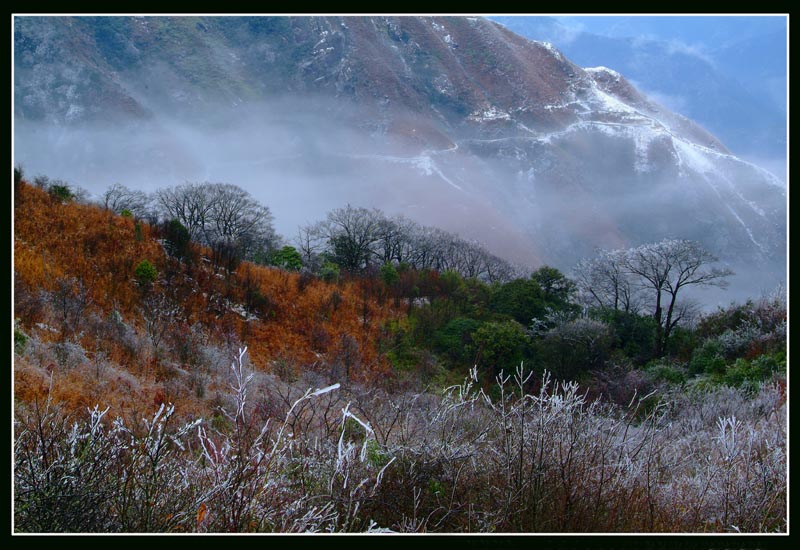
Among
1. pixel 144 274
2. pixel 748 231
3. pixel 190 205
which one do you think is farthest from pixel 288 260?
pixel 748 231

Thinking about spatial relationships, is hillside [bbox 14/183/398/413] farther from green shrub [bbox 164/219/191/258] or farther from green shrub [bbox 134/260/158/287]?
green shrub [bbox 164/219/191/258]

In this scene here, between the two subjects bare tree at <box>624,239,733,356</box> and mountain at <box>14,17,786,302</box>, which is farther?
mountain at <box>14,17,786,302</box>

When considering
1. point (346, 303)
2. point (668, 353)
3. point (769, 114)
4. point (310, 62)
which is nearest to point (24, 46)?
point (310, 62)

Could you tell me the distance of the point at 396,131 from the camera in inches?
5069

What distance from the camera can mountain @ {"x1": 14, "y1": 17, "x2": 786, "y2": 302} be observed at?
103m

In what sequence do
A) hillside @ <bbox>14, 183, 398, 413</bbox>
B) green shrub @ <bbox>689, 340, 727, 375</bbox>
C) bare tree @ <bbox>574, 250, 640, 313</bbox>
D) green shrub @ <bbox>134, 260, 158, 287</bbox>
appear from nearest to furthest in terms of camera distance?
1. hillside @ <bbox>14, 183, 398, 413</bbox>
2. green shrub @ <bbox>689, 340, 727, 375</bbox>
3. green shrub @ <bbox>134, 260, 158, 287</bbox>
4. bare tree @ <bbox>574, 250, 640, 313</bbox>

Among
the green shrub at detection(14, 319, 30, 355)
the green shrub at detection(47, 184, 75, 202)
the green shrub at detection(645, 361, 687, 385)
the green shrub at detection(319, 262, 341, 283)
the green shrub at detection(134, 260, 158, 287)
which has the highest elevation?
the green shrub at detection(47, 184, 75, 202)

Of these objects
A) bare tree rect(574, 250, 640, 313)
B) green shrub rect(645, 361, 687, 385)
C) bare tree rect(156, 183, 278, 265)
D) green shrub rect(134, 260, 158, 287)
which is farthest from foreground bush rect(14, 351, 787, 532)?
bare tree rect(156, 183, 278, 265)

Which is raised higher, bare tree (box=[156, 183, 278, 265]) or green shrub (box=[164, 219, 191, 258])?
bare tree (box=[156, 183, 278, 265])

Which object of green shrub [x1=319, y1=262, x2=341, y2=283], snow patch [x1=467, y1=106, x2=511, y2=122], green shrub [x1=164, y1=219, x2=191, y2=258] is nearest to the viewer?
green shrub [x1=164, y1=219, x2=191, y2=258]

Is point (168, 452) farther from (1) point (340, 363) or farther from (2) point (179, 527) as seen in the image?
(1) point (340, 363)

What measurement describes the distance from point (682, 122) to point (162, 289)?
524 ft

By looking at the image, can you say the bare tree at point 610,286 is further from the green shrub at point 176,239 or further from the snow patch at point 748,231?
the snow patch at point 748,231

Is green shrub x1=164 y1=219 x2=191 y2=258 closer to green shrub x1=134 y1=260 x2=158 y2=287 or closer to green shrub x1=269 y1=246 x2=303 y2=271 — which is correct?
green shrub x1=134 y1=260 x2=158 y2=287
